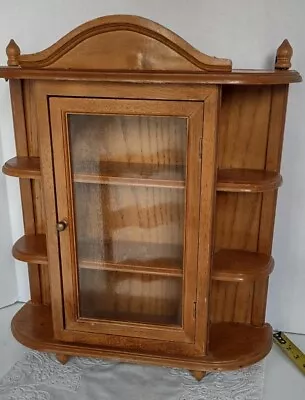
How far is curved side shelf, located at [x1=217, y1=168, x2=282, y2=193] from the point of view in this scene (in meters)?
1.14

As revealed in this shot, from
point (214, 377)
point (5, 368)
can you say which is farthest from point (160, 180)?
point (5, 368)

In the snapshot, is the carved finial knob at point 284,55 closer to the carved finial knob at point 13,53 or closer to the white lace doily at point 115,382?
the carved finial knob at point 13,53

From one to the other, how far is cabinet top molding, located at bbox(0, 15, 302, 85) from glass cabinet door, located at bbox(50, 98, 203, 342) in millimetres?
64

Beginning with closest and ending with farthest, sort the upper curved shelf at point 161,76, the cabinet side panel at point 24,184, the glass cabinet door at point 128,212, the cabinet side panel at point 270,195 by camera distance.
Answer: the upper curved shelf at point 161,76 → the glass cabinet door at point 128,212 → the cabinet side panel at point 270,195 → the cabinet side panel at point 24,184

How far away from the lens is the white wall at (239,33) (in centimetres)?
124

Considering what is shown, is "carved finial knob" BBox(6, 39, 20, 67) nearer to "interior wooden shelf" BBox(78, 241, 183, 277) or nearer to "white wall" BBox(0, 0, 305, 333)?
"white wall" BBox(0, 0, 305, 333)

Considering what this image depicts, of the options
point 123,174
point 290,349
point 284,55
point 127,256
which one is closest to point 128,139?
point 123,174

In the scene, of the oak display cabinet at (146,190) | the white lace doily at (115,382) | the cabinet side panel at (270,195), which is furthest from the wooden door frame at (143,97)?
the cabinet side panel at (270,195)

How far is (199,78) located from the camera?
1006 mm

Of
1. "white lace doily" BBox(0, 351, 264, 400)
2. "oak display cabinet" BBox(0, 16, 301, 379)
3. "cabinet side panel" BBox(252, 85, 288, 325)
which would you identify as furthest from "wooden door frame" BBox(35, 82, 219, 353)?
"cabinet side panel" BBox(252, 85, 288, 325)

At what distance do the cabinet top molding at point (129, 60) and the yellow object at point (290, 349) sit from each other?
0.79m

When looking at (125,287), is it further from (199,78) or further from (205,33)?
(205,33)

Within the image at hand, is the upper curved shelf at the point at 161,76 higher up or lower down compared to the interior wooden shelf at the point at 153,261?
higher up

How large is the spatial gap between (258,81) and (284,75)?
9 cm
